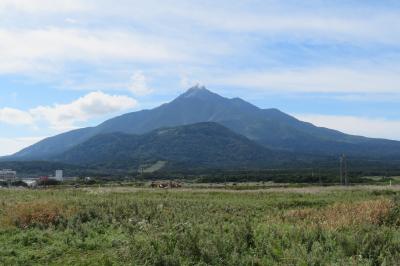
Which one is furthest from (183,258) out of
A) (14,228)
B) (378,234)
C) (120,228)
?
(14,228)

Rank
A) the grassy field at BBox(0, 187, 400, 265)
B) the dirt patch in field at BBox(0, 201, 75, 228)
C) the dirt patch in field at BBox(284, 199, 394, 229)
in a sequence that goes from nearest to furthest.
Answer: the grassy field at BBox(0, 187, 400, 265) → the dirt patch in field at BBox(284, 199, 394, 229) → the dirt patch in field at BBox(0, 201, 75, 228)

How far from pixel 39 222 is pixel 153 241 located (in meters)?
7.87

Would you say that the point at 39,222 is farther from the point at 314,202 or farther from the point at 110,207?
the point at 314,202

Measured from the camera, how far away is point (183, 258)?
12281 mm

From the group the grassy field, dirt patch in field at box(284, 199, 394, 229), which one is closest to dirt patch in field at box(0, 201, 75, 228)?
the grassy field

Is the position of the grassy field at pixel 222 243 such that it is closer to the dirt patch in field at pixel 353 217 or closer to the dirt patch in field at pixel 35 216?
the dirt patch in field at pixel 353 217

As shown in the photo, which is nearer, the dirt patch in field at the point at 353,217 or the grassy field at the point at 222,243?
the grassy field at the point at 222,243

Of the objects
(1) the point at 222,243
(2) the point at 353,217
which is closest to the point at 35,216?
(1) the point at 222,243

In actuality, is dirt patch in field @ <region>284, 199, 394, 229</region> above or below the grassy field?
above

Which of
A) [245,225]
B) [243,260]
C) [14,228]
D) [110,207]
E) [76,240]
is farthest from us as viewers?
[110,207]

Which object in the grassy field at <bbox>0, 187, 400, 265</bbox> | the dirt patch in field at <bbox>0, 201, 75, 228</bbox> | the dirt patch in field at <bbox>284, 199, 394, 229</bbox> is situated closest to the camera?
the grassy field at <bbox>0, 187, 400, 265</bbox>

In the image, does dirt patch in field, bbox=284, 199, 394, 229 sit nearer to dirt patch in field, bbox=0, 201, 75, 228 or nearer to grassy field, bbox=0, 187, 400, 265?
grassy field, bbox=0, 187, 400, 265

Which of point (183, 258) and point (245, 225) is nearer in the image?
point (183, 258)

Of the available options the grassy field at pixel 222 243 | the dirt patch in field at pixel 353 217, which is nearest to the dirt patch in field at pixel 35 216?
the grassy field at pixel 222 243
